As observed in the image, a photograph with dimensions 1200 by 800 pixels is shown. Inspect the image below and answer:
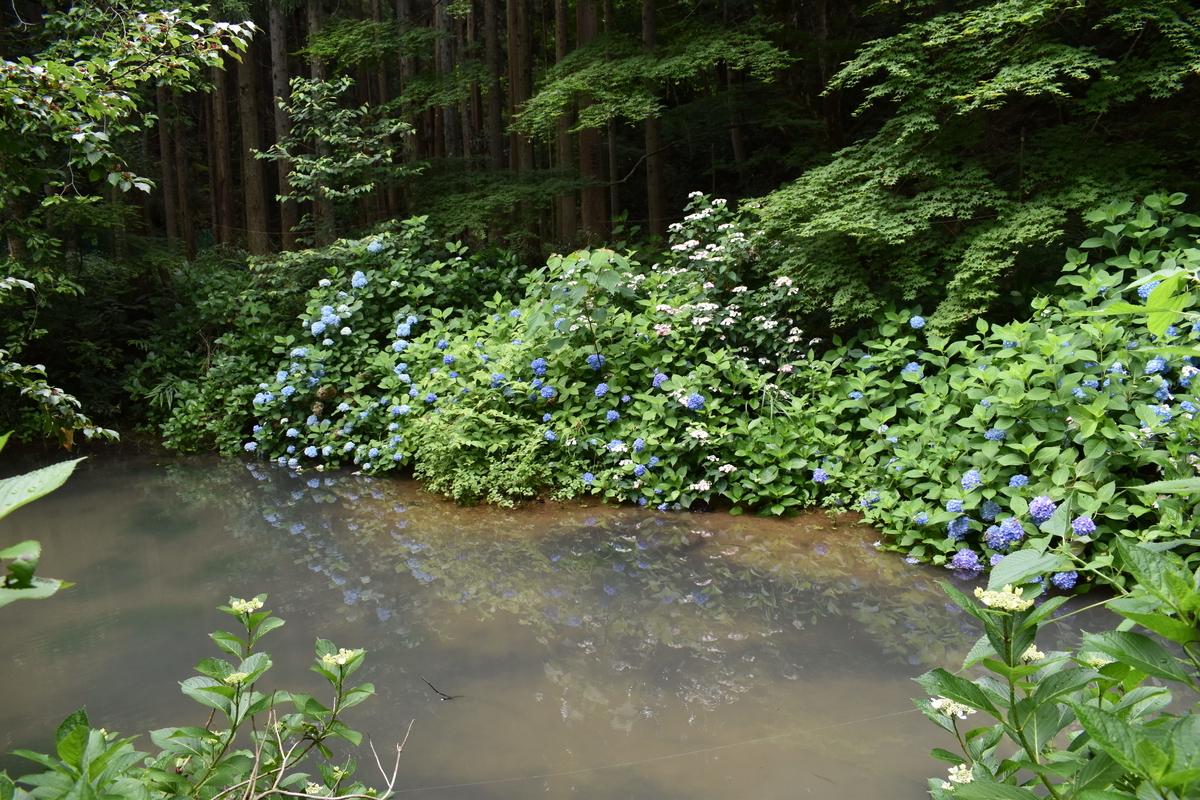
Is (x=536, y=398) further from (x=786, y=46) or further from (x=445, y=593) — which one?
(x=786, y=46)

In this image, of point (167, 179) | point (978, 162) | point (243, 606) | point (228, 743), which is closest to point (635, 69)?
point (978, 162)

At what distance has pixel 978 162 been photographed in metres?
5.03

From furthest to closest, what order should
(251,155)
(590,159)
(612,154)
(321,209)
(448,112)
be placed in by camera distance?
(448,112) → (612,154) → (251,155) → (590,159) → (321,209)

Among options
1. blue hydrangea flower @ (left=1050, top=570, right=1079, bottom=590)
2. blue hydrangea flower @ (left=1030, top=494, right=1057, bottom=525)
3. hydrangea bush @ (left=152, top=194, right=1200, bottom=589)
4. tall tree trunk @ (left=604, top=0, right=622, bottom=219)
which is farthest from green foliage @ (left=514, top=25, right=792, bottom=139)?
blue hydrangea flower @ (left=1050, top=570, right=1079, bottom=590)

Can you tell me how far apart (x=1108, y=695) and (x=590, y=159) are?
30.6 feet

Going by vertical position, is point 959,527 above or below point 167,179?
below

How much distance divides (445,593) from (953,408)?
3021 mm

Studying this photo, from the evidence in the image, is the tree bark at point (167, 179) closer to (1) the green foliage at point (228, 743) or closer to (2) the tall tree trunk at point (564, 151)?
(2) the tall tree trunk at point (564, 151)

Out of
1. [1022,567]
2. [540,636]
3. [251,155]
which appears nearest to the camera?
[1022,567]

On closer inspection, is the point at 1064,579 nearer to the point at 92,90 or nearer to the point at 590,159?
the point at 92,90

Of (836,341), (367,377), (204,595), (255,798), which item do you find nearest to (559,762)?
(255,798)

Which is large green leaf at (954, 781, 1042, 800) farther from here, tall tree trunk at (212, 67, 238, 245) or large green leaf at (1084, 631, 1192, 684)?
tall tree trunk at (212, 67, 238, 245)

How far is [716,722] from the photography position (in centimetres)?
273

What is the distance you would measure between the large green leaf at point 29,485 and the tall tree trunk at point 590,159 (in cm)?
823
